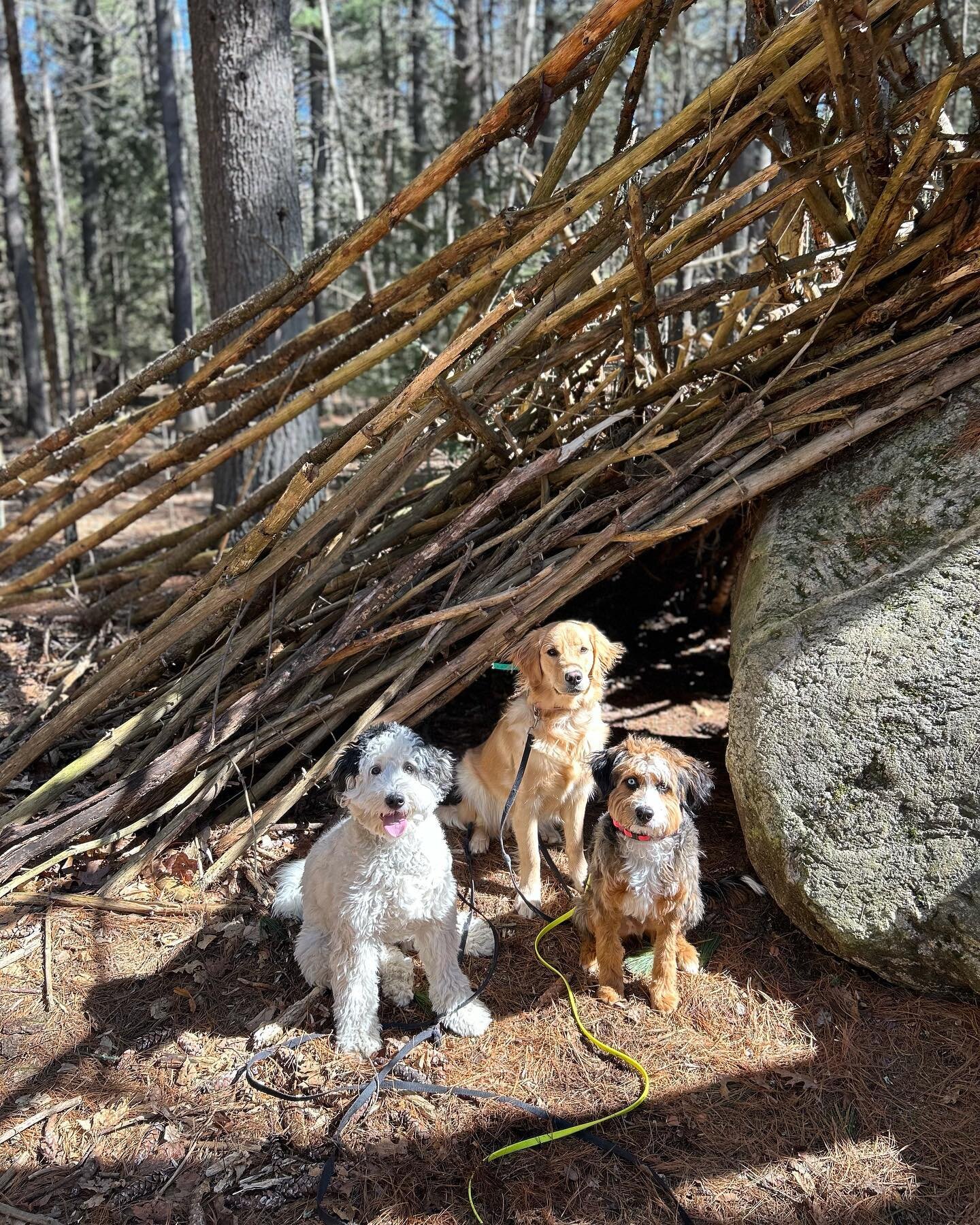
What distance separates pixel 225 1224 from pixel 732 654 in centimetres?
276

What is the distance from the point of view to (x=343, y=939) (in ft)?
9.77

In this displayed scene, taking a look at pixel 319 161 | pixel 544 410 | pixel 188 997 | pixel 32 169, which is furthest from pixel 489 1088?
pixel 319 161

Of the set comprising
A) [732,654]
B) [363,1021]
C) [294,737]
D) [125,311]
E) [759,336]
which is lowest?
[363,1021]

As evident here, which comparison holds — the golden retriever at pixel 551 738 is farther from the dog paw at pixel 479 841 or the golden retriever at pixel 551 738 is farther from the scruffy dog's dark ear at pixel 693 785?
the scruffy dog's dark ear at pixel 693 785

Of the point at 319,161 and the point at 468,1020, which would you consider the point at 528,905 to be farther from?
the point at 319,161

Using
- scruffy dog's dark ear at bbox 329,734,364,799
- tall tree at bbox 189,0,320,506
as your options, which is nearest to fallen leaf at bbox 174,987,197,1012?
scruffy dog's dark ear at bbox 329,734,364,799

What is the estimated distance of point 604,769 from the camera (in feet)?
10.3

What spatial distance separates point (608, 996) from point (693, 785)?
0.86m

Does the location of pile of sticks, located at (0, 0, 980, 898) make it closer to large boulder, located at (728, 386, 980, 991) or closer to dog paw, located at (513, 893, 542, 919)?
large boulder, located at (728, 386, 980, 991)

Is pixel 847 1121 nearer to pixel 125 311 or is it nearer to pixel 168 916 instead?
pixel 168 916

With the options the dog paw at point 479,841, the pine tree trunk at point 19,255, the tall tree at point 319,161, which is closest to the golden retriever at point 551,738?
the dog paw at point 479,841

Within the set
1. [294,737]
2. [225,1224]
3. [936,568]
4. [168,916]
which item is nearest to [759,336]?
[936,568]

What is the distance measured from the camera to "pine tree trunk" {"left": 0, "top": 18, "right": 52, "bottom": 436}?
51.5 ft

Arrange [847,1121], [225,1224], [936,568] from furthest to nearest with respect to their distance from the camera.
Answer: [936,568] → [847,1121] → [225,1224]
